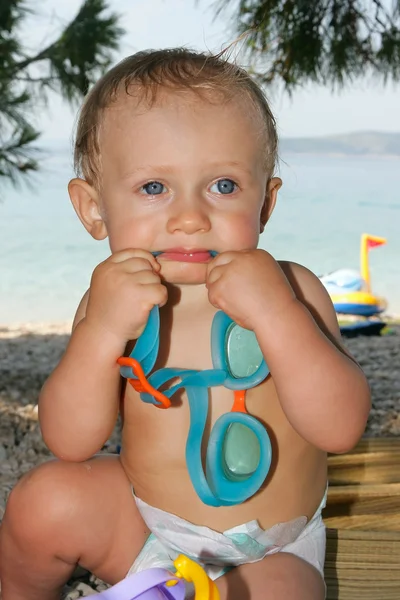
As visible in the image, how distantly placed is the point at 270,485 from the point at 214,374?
0.16 metres

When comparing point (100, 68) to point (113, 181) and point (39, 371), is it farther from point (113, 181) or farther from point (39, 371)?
point (113, 181)

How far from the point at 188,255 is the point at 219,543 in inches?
13.4

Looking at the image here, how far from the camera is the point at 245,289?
899 mm

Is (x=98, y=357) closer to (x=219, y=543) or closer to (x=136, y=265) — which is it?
(x=136, y=265)

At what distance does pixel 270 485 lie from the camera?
3.22 feet

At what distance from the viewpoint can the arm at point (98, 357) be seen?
91 centimetres

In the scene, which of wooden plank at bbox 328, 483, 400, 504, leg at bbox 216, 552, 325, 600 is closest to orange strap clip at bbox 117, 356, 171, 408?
leg at bbox 216, 552, 325, 600

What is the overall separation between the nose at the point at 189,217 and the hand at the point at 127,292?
0.05 metres

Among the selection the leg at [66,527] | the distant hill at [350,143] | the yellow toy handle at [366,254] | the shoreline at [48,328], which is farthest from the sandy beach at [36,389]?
the distant hill at [350,143]

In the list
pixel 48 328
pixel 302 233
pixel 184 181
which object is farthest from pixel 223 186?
pixel 302 233

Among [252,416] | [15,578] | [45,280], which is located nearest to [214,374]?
[252,416]

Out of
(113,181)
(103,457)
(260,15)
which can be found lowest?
(103,457)

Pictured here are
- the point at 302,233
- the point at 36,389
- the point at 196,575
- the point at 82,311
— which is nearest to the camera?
the point at 196,575

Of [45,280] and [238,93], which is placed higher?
[238,93]
